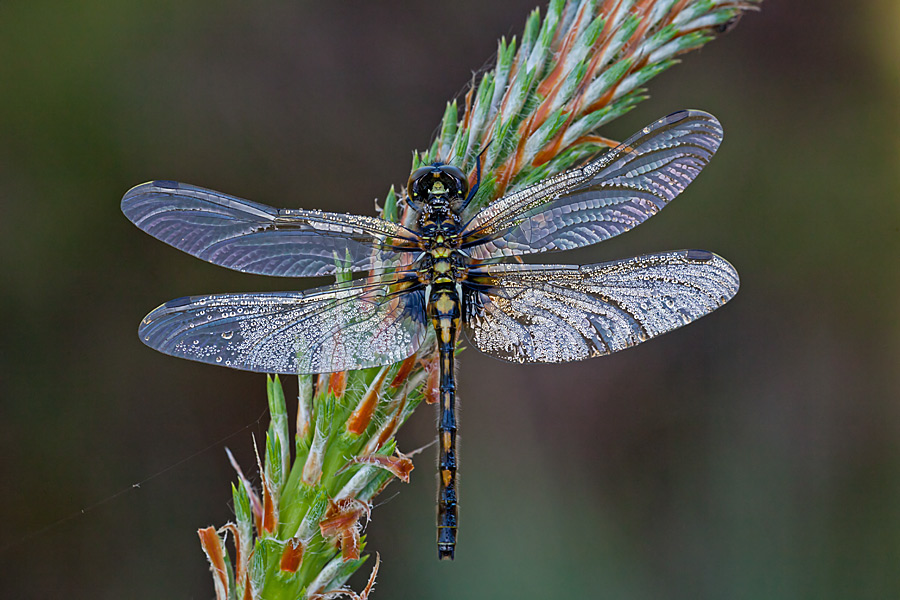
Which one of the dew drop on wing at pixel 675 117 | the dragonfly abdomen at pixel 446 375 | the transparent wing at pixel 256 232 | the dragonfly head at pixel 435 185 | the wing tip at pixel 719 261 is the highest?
the dew drop on wing at pixel 675 117

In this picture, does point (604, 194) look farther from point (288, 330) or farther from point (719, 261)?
point (288, 330)

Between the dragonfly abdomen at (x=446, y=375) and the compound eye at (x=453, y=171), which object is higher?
the compound eye at (x=453, y=171)

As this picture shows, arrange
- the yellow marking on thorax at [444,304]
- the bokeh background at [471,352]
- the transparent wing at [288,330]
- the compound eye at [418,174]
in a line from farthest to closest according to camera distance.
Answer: the bokeh background at [471,352]
the yellow marking on thorax at [444,304]
the compound eye at [418,174]
the transparent wing at [288,330]

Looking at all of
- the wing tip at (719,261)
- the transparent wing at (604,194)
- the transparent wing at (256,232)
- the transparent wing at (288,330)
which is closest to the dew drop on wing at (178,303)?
the transparent wing at (288,330)

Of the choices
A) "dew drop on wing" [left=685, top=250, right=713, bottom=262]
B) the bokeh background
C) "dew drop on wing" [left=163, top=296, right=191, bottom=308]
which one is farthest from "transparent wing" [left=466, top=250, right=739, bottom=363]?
the bokeh background

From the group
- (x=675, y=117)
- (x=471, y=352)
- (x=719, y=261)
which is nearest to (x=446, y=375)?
(x=719, y=261)

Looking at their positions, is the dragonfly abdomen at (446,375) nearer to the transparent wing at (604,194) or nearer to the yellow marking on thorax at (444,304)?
the yellow marking on thorax at (444,304)

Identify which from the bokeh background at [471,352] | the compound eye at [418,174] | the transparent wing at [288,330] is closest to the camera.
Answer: the transparent wing at [288,330]
